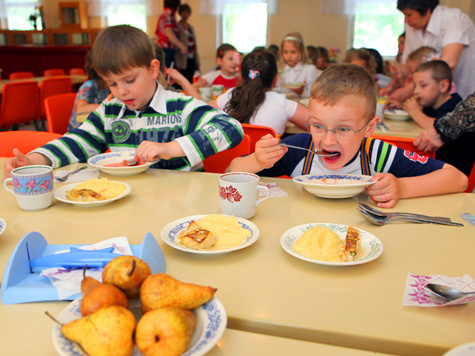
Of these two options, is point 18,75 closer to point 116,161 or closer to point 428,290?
point 116,161

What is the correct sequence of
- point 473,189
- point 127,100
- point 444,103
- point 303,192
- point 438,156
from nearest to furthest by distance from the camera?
point 303,192 < point 127,100 < point 473,189 < point 438,156 < point 444,103

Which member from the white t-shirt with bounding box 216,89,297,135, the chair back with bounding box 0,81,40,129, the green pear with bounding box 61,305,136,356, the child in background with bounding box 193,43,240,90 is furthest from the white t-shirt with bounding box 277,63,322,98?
the green pear with bounding box 61,305,136,356

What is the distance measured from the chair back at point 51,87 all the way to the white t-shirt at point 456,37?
418cm

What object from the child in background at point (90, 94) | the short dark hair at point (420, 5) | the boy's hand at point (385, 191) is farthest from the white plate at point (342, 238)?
the short dark hair at point (420, 5)

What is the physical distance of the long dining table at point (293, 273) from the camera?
607 mm

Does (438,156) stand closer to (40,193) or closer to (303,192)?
(303,192)

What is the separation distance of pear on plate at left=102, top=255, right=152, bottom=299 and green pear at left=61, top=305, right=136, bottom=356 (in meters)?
0.08

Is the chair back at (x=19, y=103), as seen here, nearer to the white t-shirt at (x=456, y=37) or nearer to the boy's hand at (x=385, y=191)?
the white t-shirt at (x=456, y=37)

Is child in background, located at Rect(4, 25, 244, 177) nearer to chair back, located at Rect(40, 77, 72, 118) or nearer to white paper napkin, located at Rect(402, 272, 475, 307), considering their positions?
white paper napkin, located at Rect(402, 272, 475, 307)

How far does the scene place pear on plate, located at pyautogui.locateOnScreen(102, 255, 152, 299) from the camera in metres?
0.59

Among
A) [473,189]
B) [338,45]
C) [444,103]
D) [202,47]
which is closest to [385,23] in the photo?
[338,45]

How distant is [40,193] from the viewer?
1.09 meters

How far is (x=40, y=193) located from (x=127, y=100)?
63 centimetres

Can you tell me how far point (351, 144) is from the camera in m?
1.39
